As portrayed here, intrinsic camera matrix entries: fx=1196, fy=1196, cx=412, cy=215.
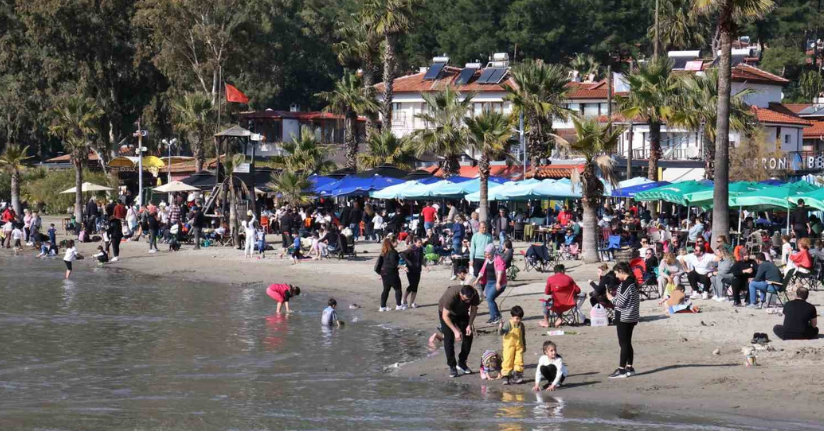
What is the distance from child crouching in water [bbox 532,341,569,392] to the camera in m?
15.4

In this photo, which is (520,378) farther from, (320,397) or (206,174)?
(206,174)

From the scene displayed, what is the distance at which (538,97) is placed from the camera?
48469 millimetres

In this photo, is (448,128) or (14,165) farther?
(14,165)

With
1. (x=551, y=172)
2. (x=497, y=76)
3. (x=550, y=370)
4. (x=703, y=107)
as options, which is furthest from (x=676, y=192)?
(x=497, y=76)

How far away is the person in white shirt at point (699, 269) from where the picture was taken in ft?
73.8

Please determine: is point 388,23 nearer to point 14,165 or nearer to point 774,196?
point 14,165

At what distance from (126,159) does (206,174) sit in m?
21.4

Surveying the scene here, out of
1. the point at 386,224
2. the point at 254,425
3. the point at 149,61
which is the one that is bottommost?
the point at 254,425

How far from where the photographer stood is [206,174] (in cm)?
4344

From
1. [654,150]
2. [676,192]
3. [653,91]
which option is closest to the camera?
[676,192]

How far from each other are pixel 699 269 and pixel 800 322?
591 cm

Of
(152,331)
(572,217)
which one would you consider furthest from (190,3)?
(152,331)

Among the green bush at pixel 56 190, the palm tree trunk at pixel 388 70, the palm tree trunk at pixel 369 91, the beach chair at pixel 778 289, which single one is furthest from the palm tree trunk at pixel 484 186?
the green bush at pixel 56 190

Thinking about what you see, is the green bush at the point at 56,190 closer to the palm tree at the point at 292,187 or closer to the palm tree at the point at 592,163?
the palm tree at the point at 292,187
